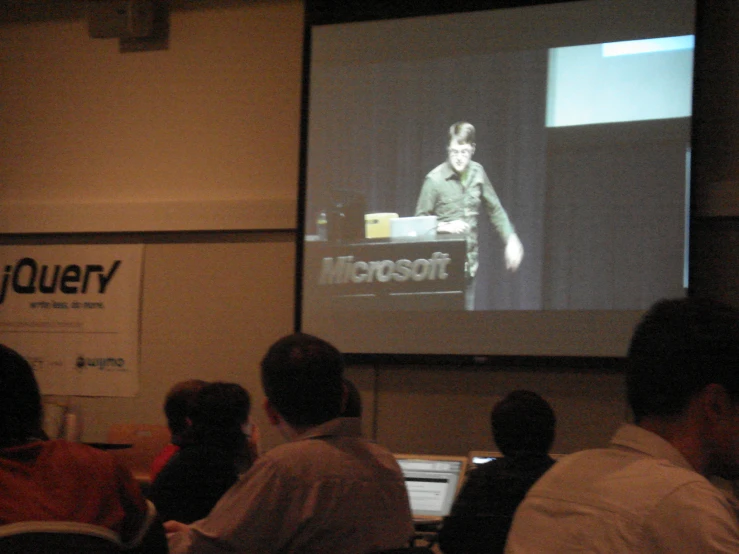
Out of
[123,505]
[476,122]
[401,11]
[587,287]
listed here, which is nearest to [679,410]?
[123,505]

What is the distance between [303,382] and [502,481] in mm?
853

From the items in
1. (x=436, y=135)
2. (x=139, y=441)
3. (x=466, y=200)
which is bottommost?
(x=139, y=441)

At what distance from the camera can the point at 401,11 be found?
4387 mm

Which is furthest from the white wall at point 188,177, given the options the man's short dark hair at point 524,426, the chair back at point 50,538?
the chair back at point 50,538

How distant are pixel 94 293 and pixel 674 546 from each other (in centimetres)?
448

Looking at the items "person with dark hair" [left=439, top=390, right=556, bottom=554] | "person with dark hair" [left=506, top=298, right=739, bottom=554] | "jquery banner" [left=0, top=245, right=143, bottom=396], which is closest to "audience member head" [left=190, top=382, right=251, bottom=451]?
"person with dark hair" [left=439, top=390, right=556, bottom=554]

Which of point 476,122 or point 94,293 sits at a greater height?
point 476,122

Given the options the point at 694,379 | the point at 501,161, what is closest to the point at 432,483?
the point at 501,161

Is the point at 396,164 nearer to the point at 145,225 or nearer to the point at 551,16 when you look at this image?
the point at 551,16

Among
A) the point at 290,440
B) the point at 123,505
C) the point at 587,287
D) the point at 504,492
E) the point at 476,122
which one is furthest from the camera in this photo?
the point at 476,122

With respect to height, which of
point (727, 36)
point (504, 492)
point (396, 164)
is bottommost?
point (504, 492)

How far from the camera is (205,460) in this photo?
2225 mm

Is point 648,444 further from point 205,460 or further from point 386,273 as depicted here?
point 386,273

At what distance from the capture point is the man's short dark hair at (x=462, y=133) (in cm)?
423
